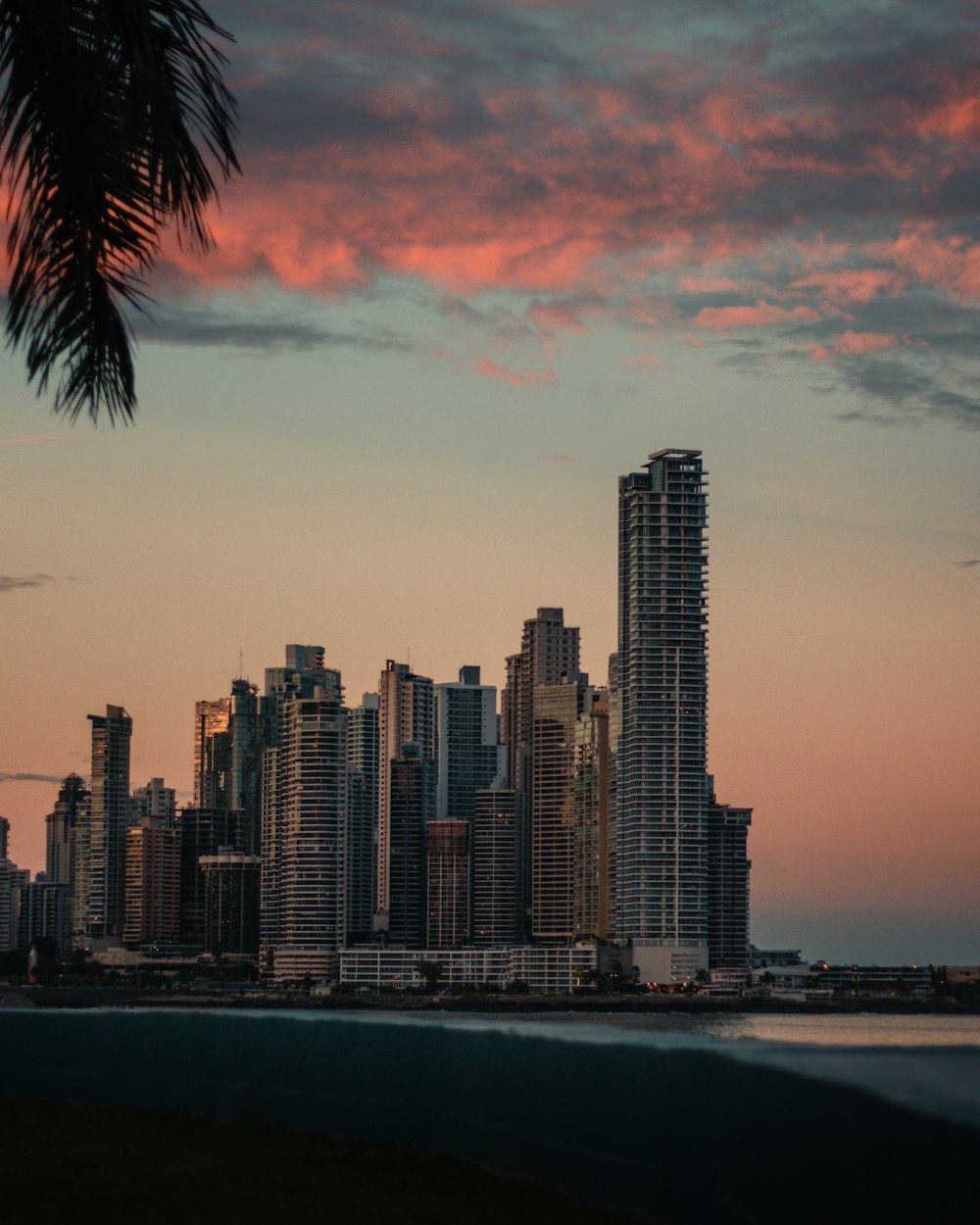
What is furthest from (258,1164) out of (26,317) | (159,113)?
(159,113)

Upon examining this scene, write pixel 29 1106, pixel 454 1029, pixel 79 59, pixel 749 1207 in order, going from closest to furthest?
pixel 79 59, pixel 749 1207, pixel 454 1029, pixel 29 1106

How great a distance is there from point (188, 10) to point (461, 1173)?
6.64 meters

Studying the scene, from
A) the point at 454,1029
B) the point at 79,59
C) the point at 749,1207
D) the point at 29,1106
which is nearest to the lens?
the point at 79,59

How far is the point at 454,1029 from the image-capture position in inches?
517

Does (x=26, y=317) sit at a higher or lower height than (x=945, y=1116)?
higher

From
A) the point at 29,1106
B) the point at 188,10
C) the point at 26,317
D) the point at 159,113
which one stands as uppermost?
the point at 188,10

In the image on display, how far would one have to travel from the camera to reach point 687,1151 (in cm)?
1033

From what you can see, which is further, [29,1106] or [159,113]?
[29,1106]

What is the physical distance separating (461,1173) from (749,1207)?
2.53 metres

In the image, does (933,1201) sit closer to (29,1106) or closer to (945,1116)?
(945,1116)

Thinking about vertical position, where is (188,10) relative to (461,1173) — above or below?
above

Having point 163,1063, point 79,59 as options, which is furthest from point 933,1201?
point 163,1063

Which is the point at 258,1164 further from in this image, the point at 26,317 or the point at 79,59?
the point at 79,59

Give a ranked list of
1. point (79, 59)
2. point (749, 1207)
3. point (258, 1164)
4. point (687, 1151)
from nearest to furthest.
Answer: point (79, 59) < point (749, 1207) < point (687, 1151) < point (258, 1164)
